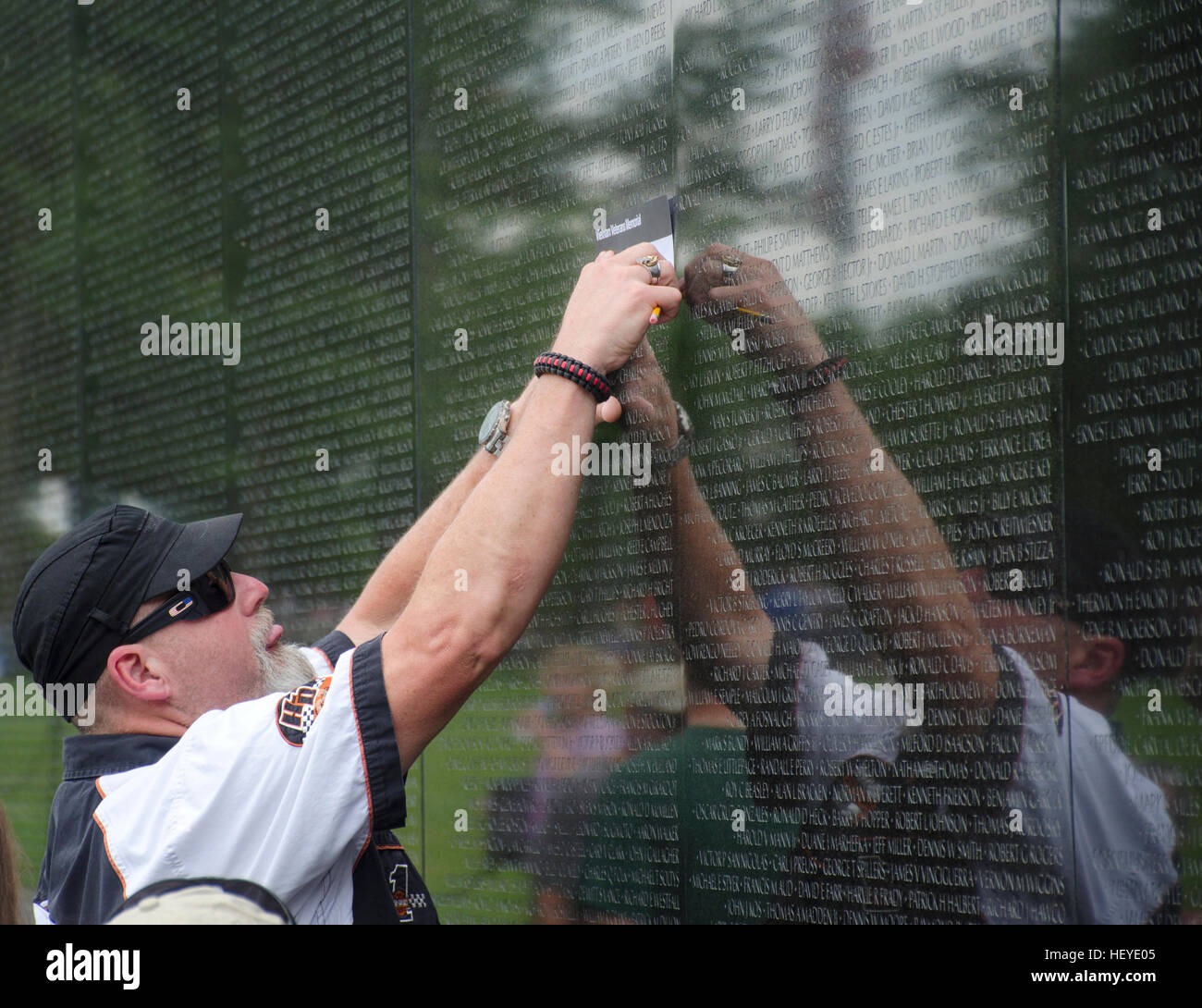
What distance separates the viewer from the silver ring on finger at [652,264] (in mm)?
2643

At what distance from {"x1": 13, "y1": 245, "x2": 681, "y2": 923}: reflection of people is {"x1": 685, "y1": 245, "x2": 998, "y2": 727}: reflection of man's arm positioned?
20cm

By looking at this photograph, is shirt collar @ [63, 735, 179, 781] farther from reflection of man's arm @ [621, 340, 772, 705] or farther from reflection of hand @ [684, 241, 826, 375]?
reflection of hand @ [684, 241, 826, 375]

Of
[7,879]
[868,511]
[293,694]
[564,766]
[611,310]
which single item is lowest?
[7,879]

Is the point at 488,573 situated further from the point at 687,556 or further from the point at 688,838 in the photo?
the point at 688,838

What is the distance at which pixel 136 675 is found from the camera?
2.67 meters

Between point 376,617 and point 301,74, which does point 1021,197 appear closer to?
point 376,617

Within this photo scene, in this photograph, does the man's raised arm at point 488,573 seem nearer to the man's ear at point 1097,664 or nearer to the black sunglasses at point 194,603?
the black sunglasses at point 194,603

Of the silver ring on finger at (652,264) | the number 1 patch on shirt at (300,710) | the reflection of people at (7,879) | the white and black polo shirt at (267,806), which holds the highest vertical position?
the silver ring on finger at (652,264)

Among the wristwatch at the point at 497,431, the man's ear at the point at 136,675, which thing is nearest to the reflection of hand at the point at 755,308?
the wristwatch at the point at 497,431

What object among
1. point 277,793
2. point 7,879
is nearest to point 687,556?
point 277,793

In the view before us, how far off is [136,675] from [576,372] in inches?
43.7

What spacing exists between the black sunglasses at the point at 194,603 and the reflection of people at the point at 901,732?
97 centimetres

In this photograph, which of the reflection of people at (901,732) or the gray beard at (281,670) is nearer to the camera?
the reflection of people at (901,732)

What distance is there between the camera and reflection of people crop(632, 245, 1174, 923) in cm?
216
